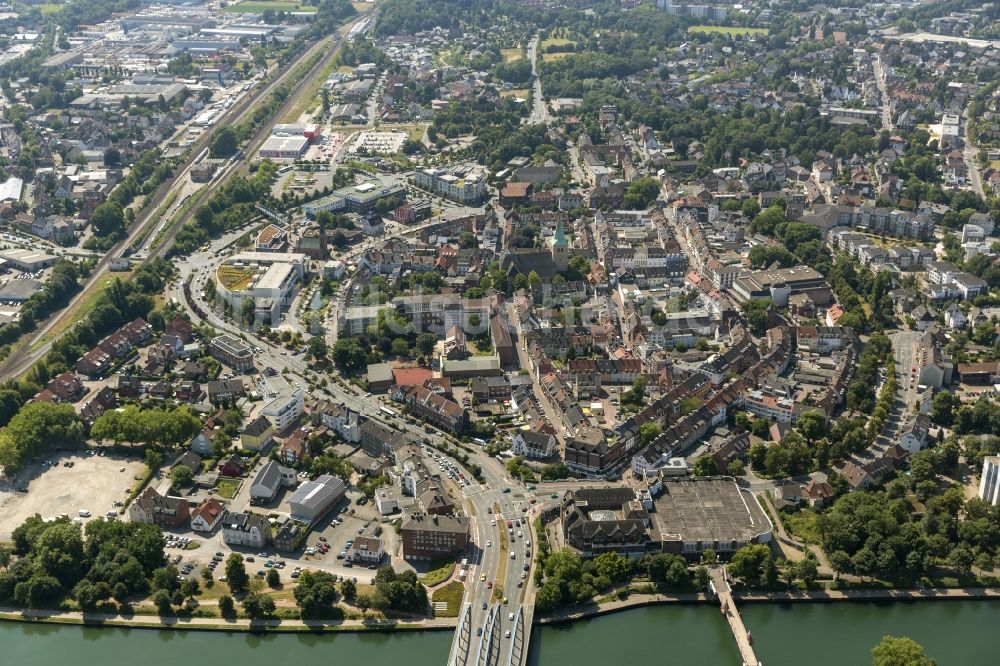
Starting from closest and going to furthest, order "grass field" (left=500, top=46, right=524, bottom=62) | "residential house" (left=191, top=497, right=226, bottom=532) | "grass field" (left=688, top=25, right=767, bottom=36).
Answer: "residential house" (left=191, top=497, right=226, bottom=532)
"grass field" (left=500, top=46, right=524, bottom=62)
"grass field" (left=688, top=25, right=767, bottom=36)

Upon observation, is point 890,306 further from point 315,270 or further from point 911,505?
point 315,270

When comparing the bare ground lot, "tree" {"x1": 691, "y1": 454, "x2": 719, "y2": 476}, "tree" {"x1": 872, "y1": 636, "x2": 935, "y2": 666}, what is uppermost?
"tree" {"x1": 872, "y1": 636, "x2": 935, "y2": 666}

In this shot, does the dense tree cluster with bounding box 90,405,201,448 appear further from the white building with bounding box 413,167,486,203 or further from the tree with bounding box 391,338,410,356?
the white building with bounding box 413,167,486,203

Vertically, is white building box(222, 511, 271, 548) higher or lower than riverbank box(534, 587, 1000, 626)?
lower

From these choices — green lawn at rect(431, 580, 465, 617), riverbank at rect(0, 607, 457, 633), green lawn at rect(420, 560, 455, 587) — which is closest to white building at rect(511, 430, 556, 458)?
green lawn at rect(420, 560, 455, 587)

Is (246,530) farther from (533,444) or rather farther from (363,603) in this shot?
(533,444)

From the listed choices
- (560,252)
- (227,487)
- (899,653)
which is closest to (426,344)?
(560,252)

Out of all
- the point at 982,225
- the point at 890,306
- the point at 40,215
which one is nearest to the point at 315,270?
the point at 40,215

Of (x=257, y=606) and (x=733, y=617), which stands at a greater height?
(x=733, y=617)
